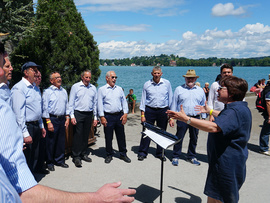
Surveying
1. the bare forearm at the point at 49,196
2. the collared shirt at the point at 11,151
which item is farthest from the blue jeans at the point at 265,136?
the collared shirt at the point at 11,151

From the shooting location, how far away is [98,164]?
18.5 ft

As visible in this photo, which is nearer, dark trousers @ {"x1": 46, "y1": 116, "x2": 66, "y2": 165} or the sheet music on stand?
the sheet music on stand

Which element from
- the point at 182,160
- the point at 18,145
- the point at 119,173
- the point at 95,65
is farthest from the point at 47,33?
the point at 18,145

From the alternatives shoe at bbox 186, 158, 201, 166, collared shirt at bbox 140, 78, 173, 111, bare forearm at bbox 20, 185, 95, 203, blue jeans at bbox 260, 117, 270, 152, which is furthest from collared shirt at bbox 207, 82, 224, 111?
bare forearm at bbox 20, 185, 95, 203

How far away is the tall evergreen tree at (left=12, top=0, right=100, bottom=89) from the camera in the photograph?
20.0 feet

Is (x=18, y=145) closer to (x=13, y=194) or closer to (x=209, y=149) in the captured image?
(x=13, y=194)

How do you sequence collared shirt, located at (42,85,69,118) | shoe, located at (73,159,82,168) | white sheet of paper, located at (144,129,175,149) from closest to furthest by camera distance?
white sheet of paper, located at (144,129,175,149) < collared shirt, located at (42,85,69,118) < shoe, located at (73,159,82,168)

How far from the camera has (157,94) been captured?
19.1 ft

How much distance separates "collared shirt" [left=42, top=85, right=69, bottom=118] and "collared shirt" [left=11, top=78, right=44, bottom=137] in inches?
16.6

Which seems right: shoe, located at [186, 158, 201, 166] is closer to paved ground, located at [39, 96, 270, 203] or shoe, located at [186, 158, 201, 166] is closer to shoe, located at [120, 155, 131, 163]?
paved ground, located at [39, 96, 270, 203]

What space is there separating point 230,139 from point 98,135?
→ 5585 millimetres

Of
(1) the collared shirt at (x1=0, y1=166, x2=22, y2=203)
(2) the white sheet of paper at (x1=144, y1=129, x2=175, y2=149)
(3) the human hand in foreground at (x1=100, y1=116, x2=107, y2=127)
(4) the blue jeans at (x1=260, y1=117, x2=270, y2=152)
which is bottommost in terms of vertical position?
(4) the blue jeans at (x1=260, y1=117, x2=270, y2=152)

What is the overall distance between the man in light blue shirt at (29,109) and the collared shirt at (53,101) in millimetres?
422

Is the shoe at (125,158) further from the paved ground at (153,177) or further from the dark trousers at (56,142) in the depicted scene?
the dark trousers at (56,142)
